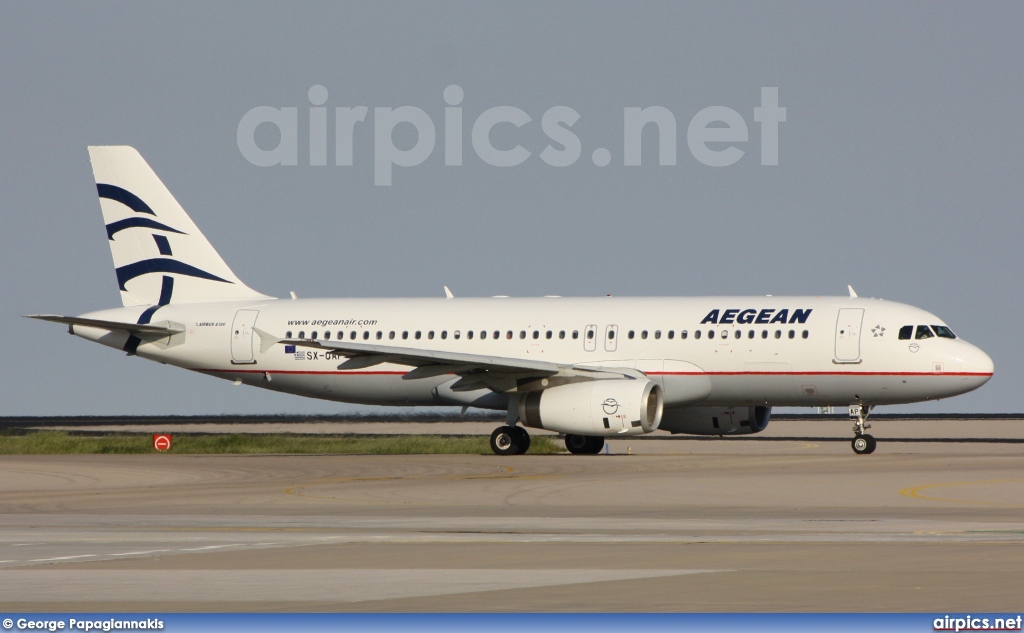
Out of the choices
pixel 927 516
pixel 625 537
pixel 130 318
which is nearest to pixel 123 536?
pixel 625 537

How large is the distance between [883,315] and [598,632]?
1146 inches

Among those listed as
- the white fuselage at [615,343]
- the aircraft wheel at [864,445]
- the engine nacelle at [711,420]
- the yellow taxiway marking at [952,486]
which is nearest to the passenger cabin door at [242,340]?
the white fuselage at [615,343]

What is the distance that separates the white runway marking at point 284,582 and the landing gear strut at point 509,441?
82.7 ft

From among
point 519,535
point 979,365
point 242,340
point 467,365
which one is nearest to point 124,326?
point 242,340

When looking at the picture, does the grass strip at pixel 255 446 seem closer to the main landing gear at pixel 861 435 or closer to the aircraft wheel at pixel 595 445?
the aircraft wheel at pixel 595 445

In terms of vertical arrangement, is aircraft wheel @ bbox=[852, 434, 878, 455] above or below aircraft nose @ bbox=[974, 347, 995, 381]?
below

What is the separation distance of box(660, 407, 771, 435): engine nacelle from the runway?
5914mm

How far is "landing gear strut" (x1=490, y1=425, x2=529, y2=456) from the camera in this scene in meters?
40.0

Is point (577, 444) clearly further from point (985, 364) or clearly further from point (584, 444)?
point (985, 364)

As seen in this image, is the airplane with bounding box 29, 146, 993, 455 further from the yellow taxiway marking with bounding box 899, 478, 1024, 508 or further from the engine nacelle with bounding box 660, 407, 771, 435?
the yellow taxiway marking with bounding box 899, 478, 1024, 508

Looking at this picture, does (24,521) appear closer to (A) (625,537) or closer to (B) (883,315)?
(A) (625,537)

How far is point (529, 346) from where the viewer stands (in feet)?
134

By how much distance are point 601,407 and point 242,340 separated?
38.1 feet

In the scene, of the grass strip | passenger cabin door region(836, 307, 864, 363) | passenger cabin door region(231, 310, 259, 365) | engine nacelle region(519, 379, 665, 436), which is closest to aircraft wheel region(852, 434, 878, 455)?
passenger cabin door region(836, 307, 864, 363)
